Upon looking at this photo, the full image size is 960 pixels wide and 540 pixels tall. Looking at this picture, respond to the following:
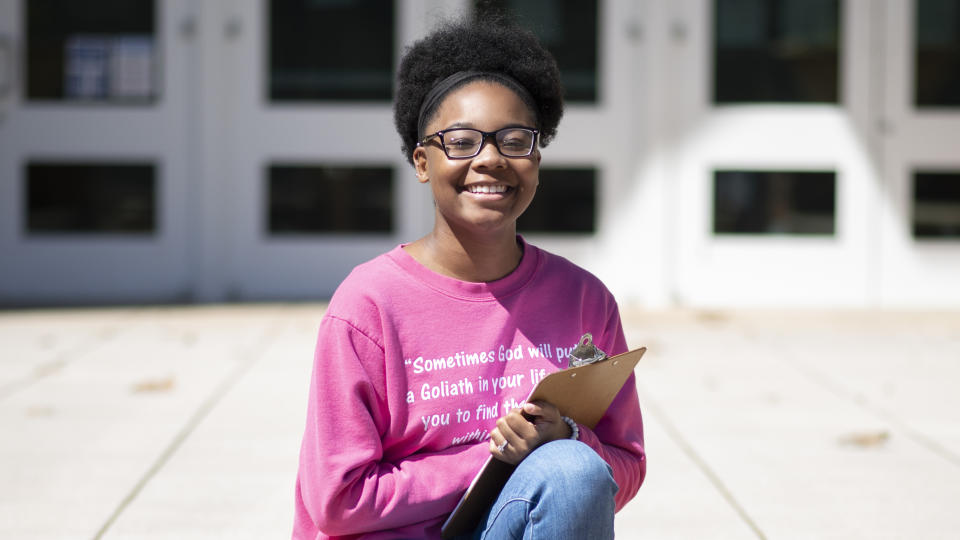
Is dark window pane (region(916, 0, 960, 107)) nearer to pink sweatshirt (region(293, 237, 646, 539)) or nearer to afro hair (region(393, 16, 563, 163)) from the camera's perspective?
afro hair (region(393, 16, 563, 163))

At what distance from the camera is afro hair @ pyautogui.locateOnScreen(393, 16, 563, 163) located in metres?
2.12

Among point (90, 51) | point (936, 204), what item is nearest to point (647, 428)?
point (936, 204)

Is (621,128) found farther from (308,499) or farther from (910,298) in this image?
(308,499)

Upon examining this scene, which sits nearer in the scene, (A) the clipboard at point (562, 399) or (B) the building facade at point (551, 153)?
(A) the clipboard at point (562, 399)

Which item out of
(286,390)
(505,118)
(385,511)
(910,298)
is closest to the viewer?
(385,511)

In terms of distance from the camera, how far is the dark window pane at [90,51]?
8500mm

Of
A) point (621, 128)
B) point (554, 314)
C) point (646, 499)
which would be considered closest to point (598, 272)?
point (621, 128)

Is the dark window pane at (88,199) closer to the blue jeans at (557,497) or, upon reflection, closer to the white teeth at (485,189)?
the white teeth at (485,189)

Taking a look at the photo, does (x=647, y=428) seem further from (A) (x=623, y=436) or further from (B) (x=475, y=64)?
(B) (x=475, y=64)

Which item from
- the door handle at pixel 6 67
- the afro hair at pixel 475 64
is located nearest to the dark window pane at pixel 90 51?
the door handle at pixel 6 67

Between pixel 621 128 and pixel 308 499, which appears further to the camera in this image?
pixel 621 128

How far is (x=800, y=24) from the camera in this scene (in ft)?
28.2

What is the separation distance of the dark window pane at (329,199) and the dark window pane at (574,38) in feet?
5.34

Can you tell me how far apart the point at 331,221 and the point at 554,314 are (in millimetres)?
6573
